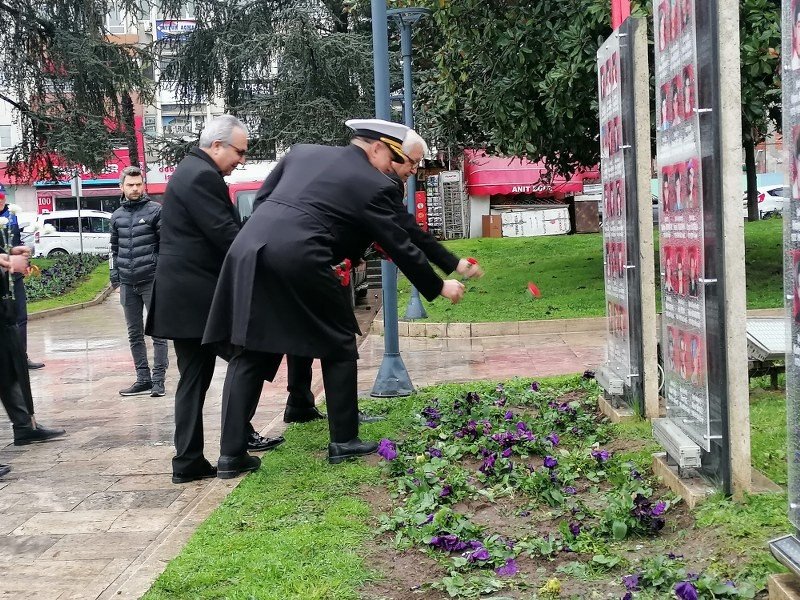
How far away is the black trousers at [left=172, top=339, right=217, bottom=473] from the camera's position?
19.1ft

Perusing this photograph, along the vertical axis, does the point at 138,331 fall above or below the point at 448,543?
above

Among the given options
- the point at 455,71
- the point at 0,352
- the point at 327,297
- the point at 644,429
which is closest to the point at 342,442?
the point at 327,297

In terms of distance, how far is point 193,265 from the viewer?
5.95 m

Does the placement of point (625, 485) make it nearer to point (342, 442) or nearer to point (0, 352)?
point (342, 442)

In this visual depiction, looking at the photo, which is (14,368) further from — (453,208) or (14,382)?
(453,208)

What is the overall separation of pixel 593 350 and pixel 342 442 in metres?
5.75

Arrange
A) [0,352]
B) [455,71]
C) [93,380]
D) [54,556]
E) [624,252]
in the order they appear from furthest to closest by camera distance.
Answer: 1. [455,71]
2. [93,380]
3. [0,352]
4. [624,252]
5. [54,556]

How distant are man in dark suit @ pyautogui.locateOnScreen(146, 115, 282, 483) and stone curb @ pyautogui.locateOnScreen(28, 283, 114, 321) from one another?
49.0 ft

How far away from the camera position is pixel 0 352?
278 inches

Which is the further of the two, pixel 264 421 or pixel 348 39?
pixel 348 39

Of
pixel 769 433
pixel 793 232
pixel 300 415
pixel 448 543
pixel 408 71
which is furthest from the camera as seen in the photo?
pixel 408 71

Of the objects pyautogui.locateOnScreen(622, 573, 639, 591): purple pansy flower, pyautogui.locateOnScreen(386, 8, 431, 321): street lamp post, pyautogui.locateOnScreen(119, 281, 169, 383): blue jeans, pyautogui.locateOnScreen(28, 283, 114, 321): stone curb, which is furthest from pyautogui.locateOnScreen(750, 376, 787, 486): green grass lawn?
pyautogui.locateOnScreen(28, 283, 114, 321): stone curb

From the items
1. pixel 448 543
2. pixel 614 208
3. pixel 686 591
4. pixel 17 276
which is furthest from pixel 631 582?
pixel 17 276

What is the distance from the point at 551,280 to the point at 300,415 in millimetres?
10435
